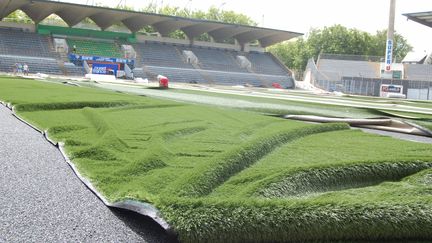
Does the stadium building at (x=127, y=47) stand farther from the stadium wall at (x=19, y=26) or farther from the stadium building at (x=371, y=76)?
the stadium building at (x=371, y=76)

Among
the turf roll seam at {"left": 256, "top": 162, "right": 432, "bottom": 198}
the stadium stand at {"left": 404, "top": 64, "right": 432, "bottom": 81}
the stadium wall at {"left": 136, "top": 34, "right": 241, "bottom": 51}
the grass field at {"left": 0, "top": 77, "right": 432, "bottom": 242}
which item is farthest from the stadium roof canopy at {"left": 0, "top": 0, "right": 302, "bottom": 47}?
the turf roll seam at {"left": 256, "top": 162, "right": 432, "bottom": 198}

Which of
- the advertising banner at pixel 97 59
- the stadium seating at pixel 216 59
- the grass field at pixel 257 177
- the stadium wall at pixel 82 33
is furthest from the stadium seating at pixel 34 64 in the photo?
the grass field at pixel 257 177

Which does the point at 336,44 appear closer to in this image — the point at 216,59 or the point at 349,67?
the point at 349,67

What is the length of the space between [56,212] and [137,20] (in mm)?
41870

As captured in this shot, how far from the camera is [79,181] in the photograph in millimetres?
2859

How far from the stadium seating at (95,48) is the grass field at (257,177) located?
35.4m

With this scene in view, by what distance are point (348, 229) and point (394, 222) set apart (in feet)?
0.70

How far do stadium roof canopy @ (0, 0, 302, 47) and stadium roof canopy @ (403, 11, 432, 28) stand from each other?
486 inches

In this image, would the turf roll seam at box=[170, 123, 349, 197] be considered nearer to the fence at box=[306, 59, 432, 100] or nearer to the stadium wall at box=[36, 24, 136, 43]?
the fence at box=[306, 59, 432, 100]

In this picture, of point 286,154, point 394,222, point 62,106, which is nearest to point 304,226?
point 394,222

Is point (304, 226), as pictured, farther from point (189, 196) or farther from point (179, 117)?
point (179, 117)

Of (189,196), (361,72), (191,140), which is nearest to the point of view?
(189,196)

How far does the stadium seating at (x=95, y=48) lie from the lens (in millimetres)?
39059

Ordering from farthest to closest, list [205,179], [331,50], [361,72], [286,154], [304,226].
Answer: [331,50] < [361,72] < [286,154] < [205,179] < [304,226]
